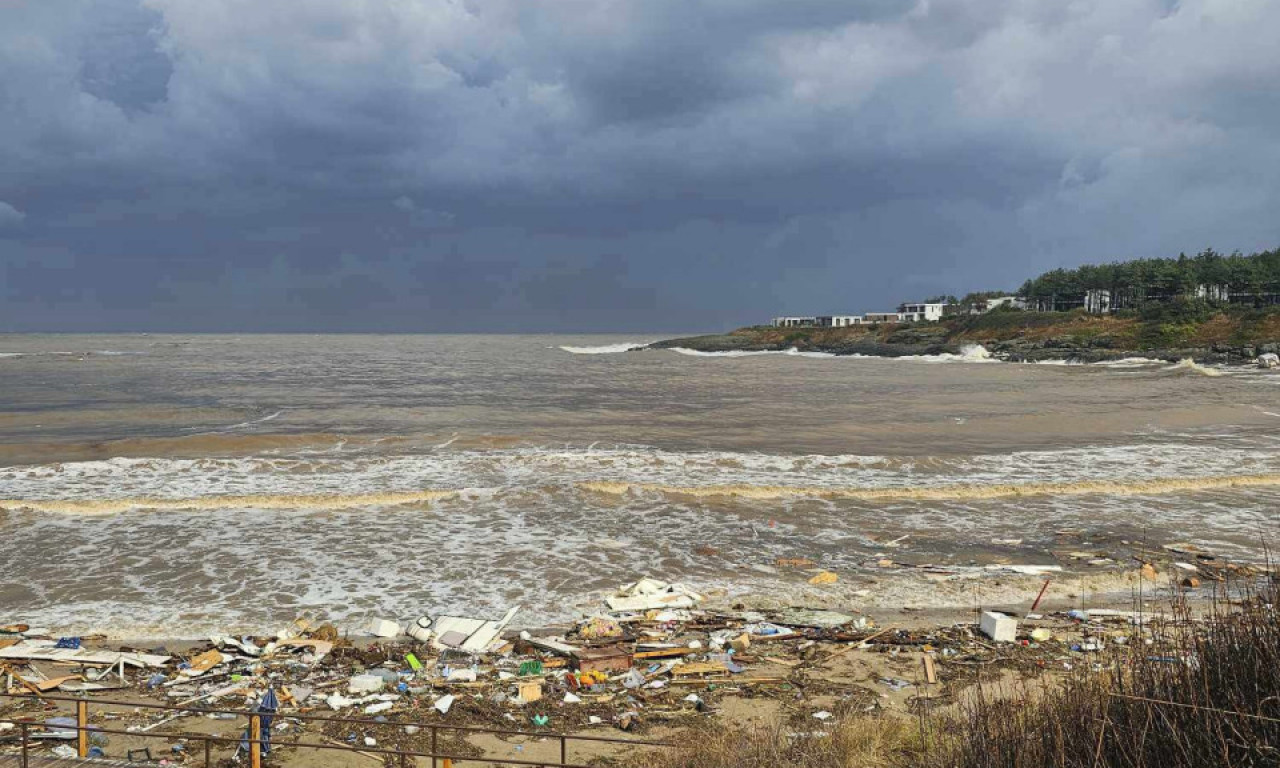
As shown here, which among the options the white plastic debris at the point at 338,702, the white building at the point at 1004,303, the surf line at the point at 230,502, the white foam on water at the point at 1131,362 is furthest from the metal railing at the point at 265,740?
the white building at the point at 1004,303

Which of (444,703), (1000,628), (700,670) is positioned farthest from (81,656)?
(1000,628)

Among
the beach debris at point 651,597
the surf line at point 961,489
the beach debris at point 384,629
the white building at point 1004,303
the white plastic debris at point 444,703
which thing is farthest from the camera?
the white building at point 1004,303


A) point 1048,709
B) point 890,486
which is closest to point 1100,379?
point 890,486

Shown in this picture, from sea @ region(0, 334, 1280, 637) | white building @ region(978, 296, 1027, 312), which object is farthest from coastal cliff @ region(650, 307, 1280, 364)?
sea @ region(0, 334, 1280, 637)

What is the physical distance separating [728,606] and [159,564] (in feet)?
33.3

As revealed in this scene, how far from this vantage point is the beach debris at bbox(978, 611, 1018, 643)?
929cm

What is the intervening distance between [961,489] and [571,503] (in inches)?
398

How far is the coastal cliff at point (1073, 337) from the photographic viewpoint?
82.6 m

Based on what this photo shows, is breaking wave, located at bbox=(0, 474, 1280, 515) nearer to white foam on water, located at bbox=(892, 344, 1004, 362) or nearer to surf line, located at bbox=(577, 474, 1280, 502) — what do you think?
surf line, located at bbox=(577, 474, 1280, 502)

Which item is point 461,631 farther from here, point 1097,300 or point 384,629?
point 1097,300

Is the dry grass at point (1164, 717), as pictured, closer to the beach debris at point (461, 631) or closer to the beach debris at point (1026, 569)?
the beach debris at point (461, 631)

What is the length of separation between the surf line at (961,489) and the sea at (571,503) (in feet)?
0.33

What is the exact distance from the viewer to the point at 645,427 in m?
30.9

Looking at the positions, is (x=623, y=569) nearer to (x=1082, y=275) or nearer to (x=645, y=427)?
(x=645, y=427)
